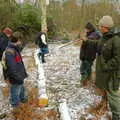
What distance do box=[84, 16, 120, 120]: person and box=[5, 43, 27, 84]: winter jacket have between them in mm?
1739

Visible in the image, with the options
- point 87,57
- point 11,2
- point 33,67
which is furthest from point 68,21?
point 87,57

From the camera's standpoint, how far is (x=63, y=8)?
127 ft

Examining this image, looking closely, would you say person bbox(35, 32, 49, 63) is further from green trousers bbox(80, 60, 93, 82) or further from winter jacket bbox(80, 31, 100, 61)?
winter jacket bbox(80, 31, 100, 61)

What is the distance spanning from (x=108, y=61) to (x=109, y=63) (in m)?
0.07

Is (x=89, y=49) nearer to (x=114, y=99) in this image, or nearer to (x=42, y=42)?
(x=114, y=99)

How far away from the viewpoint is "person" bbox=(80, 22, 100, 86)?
8.02 metres

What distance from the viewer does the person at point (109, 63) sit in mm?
5145

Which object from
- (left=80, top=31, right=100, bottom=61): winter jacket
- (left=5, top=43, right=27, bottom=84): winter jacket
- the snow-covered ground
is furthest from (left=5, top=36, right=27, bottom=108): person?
(left=80, top=31, right=100, bottom=61): winter jacket

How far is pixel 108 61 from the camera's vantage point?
5234 millimetres

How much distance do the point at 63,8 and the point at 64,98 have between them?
3214 cm

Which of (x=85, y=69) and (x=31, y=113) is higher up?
(x=85, y=69)

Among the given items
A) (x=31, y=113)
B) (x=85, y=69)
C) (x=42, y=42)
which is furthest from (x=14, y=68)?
(x=42, y=42)

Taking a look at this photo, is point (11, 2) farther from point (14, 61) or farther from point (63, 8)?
point (14, 61)

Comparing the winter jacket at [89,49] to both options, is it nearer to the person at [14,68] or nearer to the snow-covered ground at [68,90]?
the snow-covered ground at [68,90]
